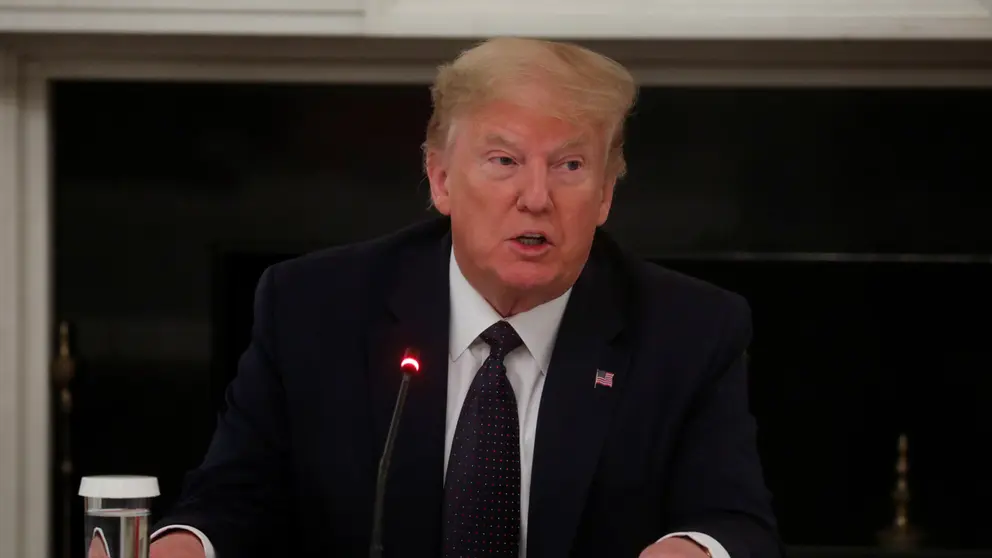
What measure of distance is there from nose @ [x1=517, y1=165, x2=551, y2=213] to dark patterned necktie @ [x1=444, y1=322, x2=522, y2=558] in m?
0.21

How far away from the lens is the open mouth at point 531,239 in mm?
1525

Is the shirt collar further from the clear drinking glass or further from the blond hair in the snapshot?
the clear drinking glass

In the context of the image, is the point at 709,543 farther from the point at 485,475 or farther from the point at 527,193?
the point at 527,193

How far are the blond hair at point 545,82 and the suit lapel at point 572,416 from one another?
0.20 meters

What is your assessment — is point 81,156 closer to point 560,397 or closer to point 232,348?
point 232,348

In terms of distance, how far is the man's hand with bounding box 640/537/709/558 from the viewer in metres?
1.34

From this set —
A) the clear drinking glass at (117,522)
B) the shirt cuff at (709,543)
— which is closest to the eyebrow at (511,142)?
the shirt cuff at (709,543)

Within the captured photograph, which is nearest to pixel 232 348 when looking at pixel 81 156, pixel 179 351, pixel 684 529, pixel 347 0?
pixel 179 351

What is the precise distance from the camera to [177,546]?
4.58 feet

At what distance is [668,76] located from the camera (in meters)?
2.65

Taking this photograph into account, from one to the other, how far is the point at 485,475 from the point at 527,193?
1.04 feet

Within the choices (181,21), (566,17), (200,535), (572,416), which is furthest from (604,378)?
(181,21)

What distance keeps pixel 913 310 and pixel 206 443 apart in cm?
142

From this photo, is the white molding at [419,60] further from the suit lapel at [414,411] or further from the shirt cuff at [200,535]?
the shirt cuff at [200,535]
